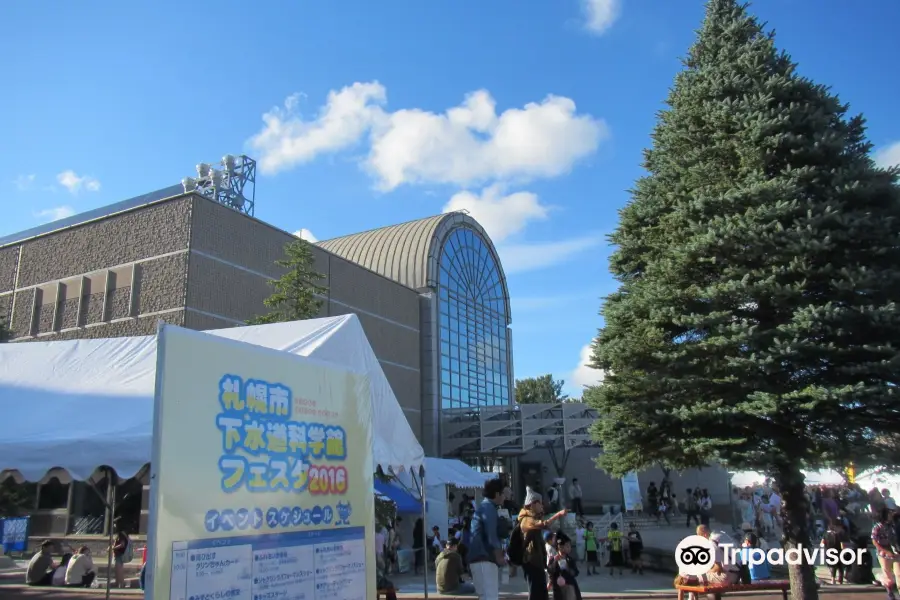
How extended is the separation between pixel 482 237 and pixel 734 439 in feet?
124

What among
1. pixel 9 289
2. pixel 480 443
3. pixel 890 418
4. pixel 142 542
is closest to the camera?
pixel 890 418

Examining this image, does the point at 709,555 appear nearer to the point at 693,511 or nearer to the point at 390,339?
the point at 693,511

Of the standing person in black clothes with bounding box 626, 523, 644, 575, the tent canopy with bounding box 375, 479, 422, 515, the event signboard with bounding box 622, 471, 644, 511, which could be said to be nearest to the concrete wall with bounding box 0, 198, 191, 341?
the tent canopy with bounding box 375, 479, 422, 515

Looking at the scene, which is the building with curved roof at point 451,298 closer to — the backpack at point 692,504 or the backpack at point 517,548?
the backpack at point 692,504

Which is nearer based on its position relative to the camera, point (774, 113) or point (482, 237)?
point (774, 113)

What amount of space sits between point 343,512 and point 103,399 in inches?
172

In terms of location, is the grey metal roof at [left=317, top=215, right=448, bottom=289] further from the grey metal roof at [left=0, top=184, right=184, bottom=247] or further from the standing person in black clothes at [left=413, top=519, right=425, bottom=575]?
the standing person in black clothes at [left=413, top=519, right=425, bottom=575]

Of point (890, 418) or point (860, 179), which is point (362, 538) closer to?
point (890, 418)

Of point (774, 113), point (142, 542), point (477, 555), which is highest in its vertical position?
point (774, 113)

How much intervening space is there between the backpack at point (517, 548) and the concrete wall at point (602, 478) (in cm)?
2678

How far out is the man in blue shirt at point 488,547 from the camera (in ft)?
23.0

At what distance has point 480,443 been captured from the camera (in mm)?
36406

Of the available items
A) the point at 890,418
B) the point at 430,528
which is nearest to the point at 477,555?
the point at 890,418

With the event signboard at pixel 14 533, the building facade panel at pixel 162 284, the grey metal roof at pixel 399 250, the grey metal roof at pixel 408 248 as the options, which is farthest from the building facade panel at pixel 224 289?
the grey metal roof at pixel 408 248
